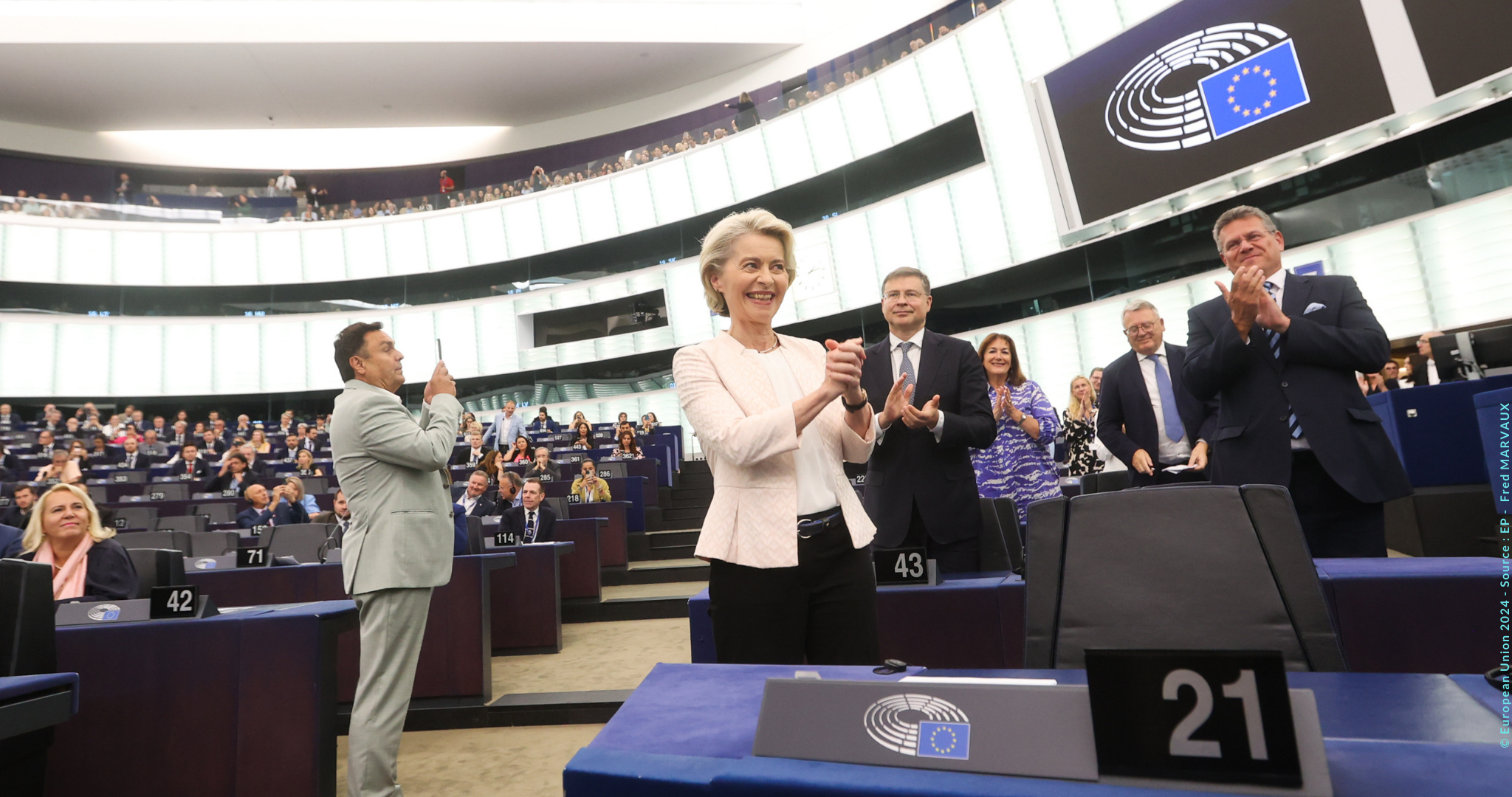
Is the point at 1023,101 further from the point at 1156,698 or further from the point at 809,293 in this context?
the point at 1156,698

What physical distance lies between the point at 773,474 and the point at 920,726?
775mm

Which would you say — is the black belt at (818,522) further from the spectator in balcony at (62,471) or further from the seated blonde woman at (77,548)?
the spectator in balcony at (62,471)

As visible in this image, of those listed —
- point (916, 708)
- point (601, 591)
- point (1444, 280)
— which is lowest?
point (601, 591)

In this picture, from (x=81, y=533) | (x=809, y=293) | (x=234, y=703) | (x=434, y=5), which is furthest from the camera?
(x=434, y=5)

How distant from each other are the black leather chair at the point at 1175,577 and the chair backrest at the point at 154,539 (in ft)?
19.5

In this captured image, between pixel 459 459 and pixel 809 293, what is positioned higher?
pixel 809 293

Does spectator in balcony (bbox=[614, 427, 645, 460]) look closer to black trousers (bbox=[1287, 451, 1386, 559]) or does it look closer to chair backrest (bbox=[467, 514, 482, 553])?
chair backrest (bbox=[467, 514, 482, 553])

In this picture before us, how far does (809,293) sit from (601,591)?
332 inches

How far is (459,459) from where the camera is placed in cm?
1053

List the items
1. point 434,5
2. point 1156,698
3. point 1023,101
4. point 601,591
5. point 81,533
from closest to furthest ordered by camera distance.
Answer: point 1156,698 < point 81,533 < point 601,591 < point 1023,101 < point 434,5

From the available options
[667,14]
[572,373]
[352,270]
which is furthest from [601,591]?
[352,270]

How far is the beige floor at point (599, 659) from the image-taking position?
384 cm

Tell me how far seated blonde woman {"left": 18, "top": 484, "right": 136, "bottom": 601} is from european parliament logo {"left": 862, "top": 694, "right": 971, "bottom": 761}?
3407 mm

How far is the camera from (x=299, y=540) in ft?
18.0
